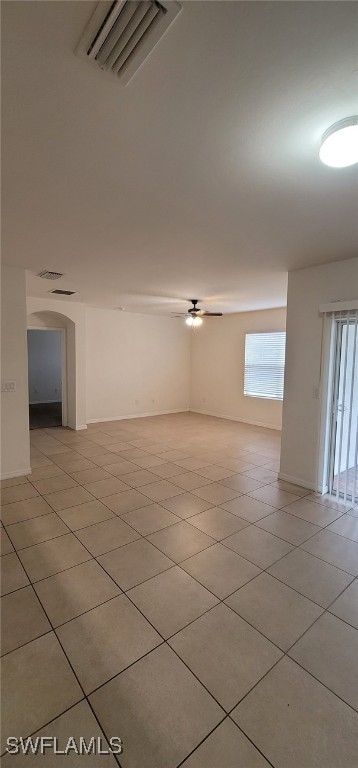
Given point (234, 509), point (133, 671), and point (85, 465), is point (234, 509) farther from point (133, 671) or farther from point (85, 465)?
point (85, 465)

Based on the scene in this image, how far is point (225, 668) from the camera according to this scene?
164 centimetres

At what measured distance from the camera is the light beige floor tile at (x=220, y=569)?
221 cm

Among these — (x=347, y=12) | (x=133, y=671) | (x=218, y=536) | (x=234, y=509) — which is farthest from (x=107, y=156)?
(x=234, y=509)

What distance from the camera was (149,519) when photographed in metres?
3.09

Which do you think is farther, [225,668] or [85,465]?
[85,465]

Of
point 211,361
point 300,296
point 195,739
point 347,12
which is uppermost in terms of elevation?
point 347,12

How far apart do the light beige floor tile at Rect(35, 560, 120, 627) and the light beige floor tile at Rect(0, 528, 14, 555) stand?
1.73ft

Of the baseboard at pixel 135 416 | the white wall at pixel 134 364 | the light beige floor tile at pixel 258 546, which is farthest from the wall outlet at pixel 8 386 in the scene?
the baseboard at pixel 135 416

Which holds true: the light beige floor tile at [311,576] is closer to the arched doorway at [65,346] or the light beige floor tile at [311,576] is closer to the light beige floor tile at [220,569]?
the light beige floor tile at [220,569]

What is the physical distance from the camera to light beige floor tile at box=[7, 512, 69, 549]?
2.70 m

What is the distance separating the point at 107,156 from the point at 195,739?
2.76m

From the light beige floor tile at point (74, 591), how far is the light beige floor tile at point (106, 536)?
223mm

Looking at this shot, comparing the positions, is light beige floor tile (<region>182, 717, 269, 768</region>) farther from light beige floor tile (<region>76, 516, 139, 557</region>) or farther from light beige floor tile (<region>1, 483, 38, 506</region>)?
light beige floor tile (<region>1, 483, 38, 506</region>)

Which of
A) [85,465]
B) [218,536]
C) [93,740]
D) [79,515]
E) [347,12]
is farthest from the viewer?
[85,465]
